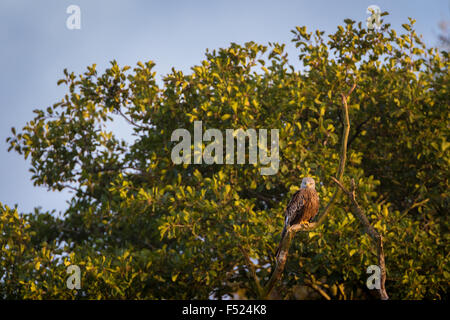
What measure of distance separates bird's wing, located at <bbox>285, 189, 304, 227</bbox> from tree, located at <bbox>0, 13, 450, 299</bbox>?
140cm

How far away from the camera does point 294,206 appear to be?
396 inches

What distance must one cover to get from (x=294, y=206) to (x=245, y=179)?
11.6 feet

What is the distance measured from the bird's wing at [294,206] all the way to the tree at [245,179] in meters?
1.40

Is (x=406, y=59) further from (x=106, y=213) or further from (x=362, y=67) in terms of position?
(x=106, y=213)

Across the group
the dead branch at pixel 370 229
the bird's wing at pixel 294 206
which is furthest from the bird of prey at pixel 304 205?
the dead branch at pixel 370 229

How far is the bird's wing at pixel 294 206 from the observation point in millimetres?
9970

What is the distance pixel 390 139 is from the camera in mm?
14789

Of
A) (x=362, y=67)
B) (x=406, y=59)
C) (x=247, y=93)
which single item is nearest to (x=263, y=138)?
(x=247, y=93)

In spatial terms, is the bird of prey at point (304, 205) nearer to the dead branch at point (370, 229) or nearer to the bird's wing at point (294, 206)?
the bird's wing at point (294, 206)

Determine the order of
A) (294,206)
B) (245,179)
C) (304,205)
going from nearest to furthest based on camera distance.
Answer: (304,205) < (294,206) < (245,179)

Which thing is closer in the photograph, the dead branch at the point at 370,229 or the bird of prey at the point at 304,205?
the dead branch at the point at 370,229

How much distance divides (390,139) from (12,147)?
34.7 ft

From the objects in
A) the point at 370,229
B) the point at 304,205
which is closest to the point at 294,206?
the point at 304,205

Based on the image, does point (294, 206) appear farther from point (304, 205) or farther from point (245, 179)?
point (245, 179)
